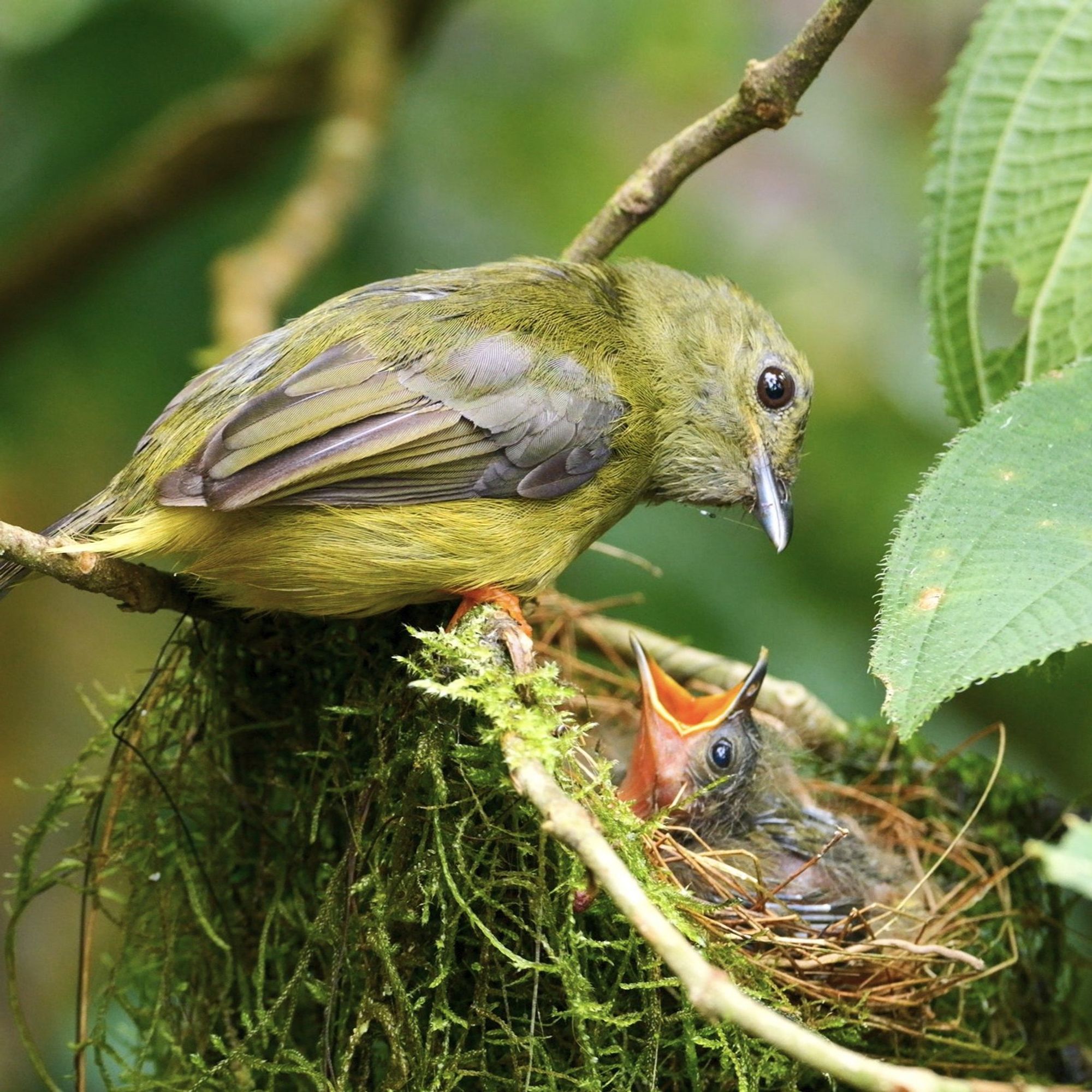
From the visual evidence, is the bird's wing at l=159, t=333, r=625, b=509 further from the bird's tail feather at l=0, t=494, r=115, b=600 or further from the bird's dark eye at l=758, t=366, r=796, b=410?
the bird's dark eye at l=758, t=366, r=796, b=410

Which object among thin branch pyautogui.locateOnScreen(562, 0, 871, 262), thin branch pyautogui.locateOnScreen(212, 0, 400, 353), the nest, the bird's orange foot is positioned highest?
thin branch pyautogui.locateOnScreen(212, 0, 400, 353)

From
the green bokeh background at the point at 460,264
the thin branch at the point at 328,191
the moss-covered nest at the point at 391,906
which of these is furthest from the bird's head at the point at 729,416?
the green bokeh background at the point at 460,264

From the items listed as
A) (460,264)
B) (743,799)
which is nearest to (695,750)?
(743,799)

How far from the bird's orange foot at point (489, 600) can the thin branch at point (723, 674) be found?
1.02m

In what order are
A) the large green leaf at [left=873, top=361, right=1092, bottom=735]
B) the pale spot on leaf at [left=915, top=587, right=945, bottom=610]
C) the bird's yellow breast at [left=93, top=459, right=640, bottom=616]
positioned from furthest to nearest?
the bird's yellow breast at [left=93, top=459, right=640, bottom=616] → the pale spot on leaf at [left=915, top=587, right=945, bottom=610] → the large green leaf at [left=873, top=361, right=1092, bottom=735]

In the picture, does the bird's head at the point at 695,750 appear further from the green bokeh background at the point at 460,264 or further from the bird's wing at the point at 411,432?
the green bokeh background at the point at 460,264

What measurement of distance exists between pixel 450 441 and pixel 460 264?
9.53ft

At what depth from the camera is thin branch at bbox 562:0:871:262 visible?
306cm

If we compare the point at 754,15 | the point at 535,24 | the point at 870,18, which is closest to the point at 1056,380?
the point at 535,24

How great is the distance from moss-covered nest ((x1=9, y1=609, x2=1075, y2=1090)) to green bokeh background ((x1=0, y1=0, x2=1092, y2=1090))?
161cm

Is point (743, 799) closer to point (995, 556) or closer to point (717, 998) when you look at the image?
point (995, 556)

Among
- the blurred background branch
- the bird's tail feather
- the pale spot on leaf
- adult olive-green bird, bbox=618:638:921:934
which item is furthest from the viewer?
the blurred background branch

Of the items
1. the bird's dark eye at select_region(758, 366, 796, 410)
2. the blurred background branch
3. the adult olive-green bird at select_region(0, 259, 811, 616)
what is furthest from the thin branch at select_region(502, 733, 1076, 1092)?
the blurred background branch

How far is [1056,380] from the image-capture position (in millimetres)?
2500
